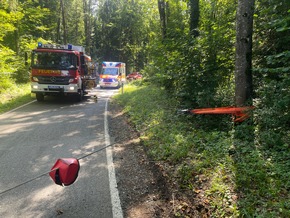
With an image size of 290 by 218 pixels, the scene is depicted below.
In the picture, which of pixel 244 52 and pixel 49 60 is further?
pixel 49 60

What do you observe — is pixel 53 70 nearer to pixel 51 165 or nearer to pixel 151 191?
pixel 51 165

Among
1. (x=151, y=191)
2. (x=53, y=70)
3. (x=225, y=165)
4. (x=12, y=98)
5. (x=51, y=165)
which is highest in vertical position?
(x=53, y=70)

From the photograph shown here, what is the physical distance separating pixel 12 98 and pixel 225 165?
46.5ft

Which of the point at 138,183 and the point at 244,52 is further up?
the point at 244,52

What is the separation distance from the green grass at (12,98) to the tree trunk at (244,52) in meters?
10.3

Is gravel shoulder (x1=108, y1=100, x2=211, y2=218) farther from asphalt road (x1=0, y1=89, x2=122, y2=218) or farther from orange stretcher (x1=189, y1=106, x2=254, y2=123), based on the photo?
orange stretcher (x1=189, y1=106, x2=254, y2=123)

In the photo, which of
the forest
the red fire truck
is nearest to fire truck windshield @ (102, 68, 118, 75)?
the forest

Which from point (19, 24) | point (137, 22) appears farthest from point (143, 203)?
point (137, 22)

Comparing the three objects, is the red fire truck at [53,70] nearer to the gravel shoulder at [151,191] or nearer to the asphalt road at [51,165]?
the asphalt road at [51,165]

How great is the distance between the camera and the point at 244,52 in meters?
6.09

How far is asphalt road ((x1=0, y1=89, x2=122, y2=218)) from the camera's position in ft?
13.3

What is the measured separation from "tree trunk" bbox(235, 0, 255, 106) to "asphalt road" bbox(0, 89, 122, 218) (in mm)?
3526

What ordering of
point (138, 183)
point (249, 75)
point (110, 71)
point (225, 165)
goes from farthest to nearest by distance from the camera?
point (110, 71)
point (249, 75)
point (138, 183)
point (225, 165)

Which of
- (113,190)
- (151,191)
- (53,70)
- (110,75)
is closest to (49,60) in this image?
(53,70)
